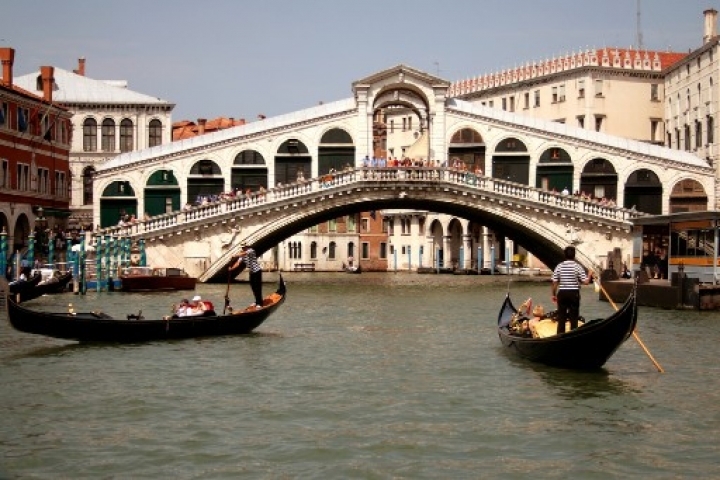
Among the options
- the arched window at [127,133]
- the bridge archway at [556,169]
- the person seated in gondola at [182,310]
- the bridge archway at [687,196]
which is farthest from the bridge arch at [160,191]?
the person seated in gondola at [182,310]

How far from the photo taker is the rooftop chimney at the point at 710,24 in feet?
116

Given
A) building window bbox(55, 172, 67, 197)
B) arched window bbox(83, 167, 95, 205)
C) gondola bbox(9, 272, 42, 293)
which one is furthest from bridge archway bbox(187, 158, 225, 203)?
gondola bbox(9, 272, 42, 293)

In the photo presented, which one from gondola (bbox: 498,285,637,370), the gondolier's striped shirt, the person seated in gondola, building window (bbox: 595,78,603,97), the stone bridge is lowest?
gondola (bbox: 498,285,637,370)

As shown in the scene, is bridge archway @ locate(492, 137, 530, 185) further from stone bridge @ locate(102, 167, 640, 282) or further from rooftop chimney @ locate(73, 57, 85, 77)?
rooftop chimney @ locate(73, 57, 85, 77)

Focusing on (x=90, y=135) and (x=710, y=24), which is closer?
(x=710, y=24)

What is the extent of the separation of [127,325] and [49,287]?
9439mm

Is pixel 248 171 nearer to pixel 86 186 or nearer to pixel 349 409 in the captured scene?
pixel 86 186

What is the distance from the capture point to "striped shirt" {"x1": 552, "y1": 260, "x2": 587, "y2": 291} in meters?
11.5

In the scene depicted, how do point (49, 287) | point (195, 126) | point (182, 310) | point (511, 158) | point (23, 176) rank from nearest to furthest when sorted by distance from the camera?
1. point (182, 310)
2. point (49, 287)
3. point (23, 176)
4. point (511, 158)
5. point (195, 126)

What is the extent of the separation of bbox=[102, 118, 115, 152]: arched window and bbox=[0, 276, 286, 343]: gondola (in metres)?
23.6

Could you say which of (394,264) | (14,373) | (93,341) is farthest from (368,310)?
(394,264)

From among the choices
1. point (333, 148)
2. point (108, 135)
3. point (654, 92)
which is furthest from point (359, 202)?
point (654, 92)

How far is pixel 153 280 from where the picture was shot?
25.2 m

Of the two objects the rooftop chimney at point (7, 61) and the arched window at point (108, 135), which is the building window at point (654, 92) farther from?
the rooftop chimney at point (7, 61)
